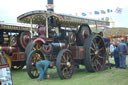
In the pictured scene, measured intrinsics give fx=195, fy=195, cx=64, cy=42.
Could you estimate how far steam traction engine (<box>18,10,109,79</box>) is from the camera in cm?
600

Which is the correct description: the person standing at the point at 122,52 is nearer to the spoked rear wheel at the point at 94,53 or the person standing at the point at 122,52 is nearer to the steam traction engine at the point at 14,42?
the spoked rear wheel at the point at 94,53

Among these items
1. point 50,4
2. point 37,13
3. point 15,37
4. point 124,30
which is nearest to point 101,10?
point 124,30

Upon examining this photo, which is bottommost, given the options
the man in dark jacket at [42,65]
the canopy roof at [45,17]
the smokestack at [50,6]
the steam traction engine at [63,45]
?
the man in dark jacket at [42,65]

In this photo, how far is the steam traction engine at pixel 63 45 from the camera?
236 inches

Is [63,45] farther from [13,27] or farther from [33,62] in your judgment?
[13,27]

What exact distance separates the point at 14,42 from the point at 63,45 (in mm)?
3012

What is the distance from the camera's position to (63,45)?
638 cm

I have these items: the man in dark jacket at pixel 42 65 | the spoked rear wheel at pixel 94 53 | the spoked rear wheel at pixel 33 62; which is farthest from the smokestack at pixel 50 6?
the man in dark jacket at pixel 42 65

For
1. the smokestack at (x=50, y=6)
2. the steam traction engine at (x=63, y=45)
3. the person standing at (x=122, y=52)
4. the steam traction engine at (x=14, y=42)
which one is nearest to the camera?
the steam traction engine at (x=63, y=45)

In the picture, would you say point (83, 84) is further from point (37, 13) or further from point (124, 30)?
point (124, 30)

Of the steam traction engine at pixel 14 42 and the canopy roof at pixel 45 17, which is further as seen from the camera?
the steam traction engine at pixel 14 42

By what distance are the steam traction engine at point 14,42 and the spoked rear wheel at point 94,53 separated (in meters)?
2.98

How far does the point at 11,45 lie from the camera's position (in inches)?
328

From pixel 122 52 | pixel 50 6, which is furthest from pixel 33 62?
pixel 50 6
